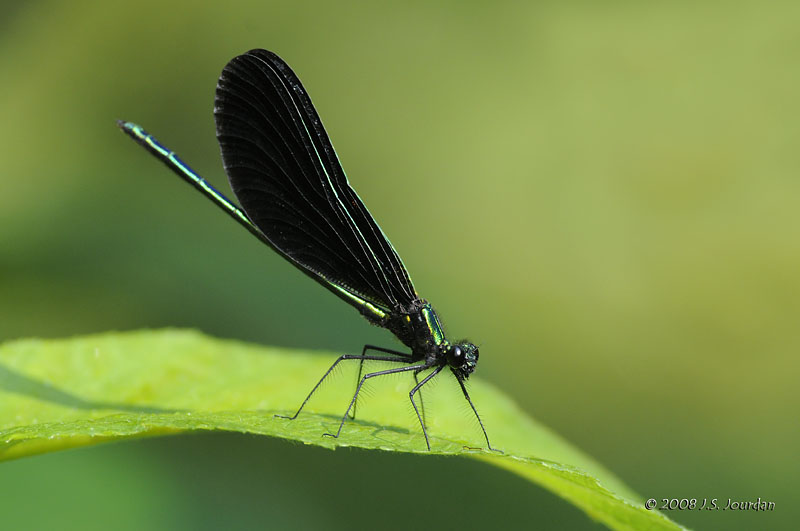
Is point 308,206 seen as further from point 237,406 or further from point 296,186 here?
point 237,406

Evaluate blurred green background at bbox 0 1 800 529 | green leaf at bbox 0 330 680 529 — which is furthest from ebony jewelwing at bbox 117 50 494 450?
blurred green background at bbox 0 1 800 529

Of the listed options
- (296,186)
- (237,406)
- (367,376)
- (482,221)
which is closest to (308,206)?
(296,186)

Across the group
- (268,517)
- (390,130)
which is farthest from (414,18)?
(268,517)

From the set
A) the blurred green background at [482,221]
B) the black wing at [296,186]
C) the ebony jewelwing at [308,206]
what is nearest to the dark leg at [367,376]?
the ebony jewelwing at [308,206]

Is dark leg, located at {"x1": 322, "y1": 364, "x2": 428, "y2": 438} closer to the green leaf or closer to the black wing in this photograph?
the green leaf

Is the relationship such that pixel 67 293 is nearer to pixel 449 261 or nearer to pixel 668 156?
pixel 449 261

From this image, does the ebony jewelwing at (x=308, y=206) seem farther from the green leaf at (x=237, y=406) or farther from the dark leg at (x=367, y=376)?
the green leaf at (x=237, y=406)
